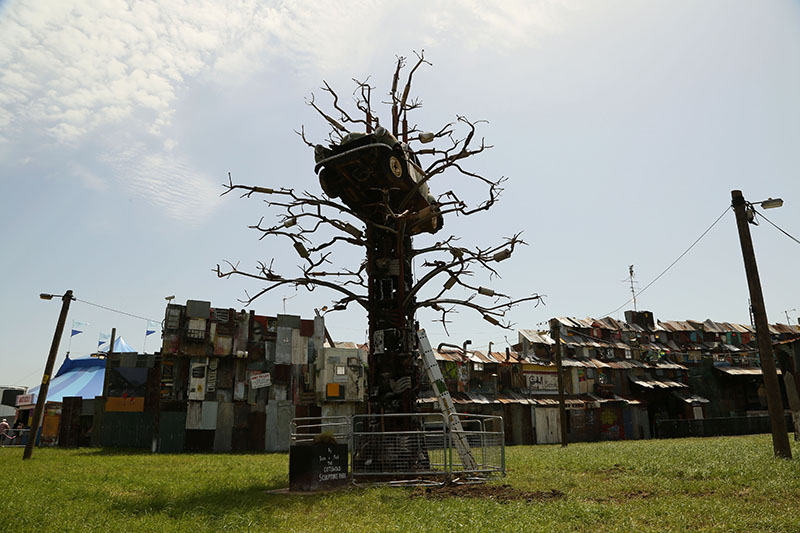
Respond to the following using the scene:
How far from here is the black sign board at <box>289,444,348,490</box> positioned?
1144 centimetres

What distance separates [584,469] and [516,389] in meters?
23.9

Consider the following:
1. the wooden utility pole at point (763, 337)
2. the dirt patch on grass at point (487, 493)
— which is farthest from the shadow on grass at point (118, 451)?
the wooden utility pole at point (763, 337)

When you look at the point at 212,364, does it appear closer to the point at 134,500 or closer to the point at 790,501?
Answer: the point at 134,500

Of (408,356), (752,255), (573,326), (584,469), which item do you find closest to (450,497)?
(408,356)

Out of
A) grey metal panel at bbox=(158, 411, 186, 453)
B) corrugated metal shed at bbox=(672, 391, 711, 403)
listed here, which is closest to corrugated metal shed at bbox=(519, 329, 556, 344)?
corrugated metal shed at bbox=(672, 391, 711, 403)

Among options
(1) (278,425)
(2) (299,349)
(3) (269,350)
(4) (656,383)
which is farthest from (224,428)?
(4) (656,383)

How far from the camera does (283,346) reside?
105 feet

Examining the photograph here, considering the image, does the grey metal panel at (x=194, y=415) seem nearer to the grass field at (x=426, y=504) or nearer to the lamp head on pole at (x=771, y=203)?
the grass field at (x=426, y=504)

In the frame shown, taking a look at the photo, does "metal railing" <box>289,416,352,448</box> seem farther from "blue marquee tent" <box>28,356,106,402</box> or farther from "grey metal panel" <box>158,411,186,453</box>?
"blue marquee tent" <box>28,356,106,402</box>

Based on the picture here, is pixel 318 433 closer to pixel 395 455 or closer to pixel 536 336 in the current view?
pixel 395 455

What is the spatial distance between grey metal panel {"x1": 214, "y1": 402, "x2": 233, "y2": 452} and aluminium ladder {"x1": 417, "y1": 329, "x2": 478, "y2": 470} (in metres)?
18.3

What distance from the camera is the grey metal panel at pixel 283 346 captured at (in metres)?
31.9

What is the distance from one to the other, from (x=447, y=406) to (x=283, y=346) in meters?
19.3

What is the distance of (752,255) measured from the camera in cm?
1672
